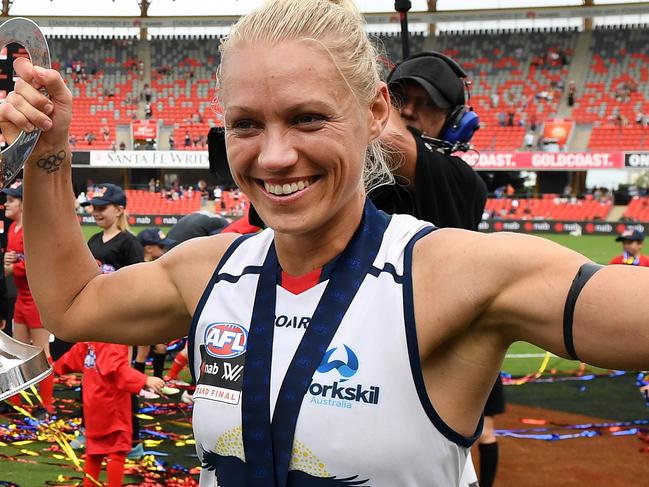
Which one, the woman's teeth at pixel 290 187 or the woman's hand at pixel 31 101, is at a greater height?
the woman's hand at pixel 31 101

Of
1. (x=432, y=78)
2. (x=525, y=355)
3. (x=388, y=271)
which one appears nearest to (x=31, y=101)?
(x=388, y=271)

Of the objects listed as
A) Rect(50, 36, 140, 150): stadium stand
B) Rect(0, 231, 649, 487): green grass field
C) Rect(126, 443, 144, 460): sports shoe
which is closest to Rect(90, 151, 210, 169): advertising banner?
Rect(50, 36, 140, 150): stadium stand

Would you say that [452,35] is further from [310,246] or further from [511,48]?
[310,246]

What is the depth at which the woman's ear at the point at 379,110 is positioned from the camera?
155 cm

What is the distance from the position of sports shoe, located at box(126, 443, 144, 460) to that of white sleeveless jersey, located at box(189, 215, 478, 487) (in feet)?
13.2

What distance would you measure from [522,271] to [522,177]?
34958 mm

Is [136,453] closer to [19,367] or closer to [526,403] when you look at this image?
[526,403]

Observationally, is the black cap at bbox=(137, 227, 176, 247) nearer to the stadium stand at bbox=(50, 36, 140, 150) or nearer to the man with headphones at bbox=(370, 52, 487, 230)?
the man with headphones at bbox=(370, 52, 487, 230)

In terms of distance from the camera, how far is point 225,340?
1520 mm

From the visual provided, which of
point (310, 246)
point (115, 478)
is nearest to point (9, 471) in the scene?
point (115, 478)

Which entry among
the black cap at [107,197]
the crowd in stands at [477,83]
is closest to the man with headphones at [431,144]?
the black cap at [107,197]

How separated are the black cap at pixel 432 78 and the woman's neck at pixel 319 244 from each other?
1561 millimetres

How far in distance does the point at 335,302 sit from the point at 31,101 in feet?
2.30

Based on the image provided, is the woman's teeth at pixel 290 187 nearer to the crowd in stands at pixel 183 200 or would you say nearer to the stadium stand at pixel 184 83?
the crowd in stands at pixel 183 200
